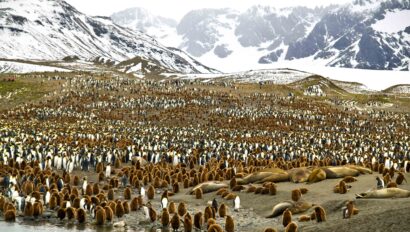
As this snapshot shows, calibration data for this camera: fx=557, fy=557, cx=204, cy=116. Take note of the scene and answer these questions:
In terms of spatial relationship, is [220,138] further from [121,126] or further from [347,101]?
[347,101]

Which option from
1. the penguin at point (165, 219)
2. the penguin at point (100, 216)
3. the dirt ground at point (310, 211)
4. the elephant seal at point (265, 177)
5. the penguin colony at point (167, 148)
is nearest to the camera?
the dirt ground at point (310, 211)

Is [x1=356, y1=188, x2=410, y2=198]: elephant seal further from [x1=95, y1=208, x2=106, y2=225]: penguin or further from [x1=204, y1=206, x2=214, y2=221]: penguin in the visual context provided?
[x1=95, y1=208, x2=106, y2=225]: penguin

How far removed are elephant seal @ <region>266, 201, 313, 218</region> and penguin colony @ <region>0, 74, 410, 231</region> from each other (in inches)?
14.4

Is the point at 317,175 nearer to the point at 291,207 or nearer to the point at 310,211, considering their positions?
the point at 291,207

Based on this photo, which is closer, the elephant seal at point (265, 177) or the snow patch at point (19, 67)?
the elephant seal at point (265, 177)

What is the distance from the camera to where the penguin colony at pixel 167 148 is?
19.6m

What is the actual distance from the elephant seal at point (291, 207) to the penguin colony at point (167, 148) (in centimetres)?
37

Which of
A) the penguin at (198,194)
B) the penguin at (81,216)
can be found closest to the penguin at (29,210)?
the penguin at (81,216)

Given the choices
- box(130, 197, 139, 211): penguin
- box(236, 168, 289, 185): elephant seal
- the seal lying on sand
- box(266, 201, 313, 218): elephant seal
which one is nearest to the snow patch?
box(236, 168, 289, 185): elephant seal

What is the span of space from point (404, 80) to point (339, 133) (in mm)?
151626

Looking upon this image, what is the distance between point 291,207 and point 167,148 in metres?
22.2

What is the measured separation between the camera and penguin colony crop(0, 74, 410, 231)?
19641mm

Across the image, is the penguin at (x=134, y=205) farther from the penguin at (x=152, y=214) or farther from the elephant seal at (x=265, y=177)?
the elephant seal at (x=265, y=177)

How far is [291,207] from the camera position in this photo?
18.1 meters
